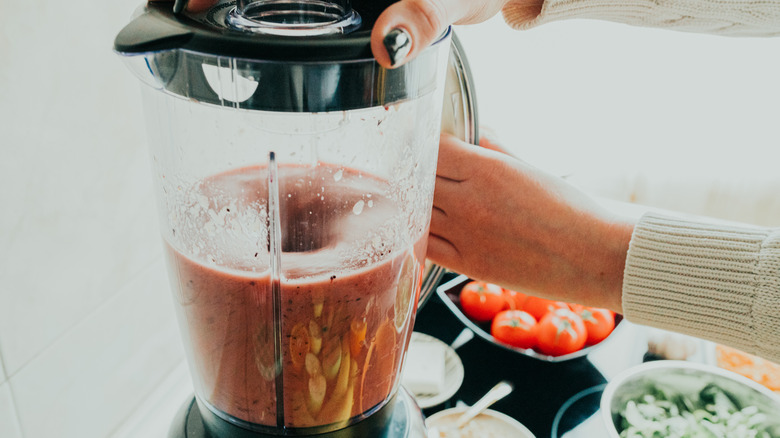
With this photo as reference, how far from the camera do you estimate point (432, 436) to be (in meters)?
0.68

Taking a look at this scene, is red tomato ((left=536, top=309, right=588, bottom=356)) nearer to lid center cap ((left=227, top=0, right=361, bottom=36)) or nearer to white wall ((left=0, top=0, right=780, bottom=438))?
white wall ((left=0, top=0, right=780, bottom=438))

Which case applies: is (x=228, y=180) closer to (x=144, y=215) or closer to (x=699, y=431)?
(x=144, y=215)

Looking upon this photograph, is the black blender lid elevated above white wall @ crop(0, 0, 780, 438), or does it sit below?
above

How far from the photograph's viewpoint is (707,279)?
2.07 feet

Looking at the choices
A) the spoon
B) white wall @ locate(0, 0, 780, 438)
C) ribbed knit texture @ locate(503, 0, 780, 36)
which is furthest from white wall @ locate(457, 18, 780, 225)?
white wall @ locate(0, 0, 780, 438)

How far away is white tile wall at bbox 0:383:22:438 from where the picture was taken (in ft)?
1.72

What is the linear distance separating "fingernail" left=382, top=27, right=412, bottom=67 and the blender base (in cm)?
29

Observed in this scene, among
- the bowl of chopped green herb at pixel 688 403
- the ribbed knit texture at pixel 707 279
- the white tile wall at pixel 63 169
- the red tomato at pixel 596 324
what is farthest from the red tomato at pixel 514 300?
the white tile wall at pixel 63 169

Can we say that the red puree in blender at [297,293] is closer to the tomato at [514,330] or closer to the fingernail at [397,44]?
Result: the fingernail at [397,44]

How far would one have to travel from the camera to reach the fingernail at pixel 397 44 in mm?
309

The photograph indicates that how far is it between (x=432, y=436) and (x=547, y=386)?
249mm

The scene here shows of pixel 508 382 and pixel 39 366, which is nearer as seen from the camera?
pixel 39 366

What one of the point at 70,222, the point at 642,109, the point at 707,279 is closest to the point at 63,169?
the point at 70,222

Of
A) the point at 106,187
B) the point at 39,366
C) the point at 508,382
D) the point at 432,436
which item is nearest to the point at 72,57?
the point at 106,187
